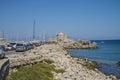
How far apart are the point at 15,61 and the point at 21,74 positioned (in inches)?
179

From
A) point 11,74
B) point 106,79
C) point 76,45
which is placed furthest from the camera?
point 76,45

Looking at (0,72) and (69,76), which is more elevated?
(0,72)

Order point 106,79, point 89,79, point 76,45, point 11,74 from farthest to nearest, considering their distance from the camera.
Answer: point 76,45, point 106,79, point 89,79, point 11,74

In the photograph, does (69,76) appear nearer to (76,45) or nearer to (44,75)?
(44,75)

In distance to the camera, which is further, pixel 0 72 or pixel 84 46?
pixel 84 46

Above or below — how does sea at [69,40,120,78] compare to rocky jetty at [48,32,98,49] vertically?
below

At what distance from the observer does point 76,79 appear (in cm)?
2431

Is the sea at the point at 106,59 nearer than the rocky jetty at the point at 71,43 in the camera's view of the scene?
Yes

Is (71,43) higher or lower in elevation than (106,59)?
higher

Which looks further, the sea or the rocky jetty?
the rocky jetty

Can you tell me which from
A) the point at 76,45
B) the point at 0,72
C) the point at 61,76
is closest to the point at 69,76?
the point at 61,76

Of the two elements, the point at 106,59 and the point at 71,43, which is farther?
the point at 71,43

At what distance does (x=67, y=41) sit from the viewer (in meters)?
140

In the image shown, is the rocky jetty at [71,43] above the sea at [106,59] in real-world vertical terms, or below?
above
